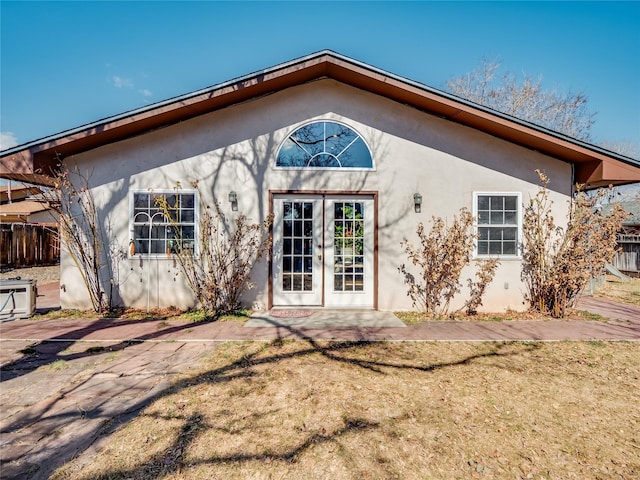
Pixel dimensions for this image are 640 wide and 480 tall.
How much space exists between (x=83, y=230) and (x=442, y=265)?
25.1ft

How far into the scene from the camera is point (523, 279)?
7.13 meters

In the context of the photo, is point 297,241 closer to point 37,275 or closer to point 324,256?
point 324,256

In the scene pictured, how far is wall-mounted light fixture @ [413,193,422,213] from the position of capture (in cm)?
698

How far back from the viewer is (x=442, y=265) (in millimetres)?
6777

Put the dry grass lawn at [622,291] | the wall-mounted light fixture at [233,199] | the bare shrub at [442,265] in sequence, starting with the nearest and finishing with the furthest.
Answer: the bare shrub at [442,265] → the wall-mounted light fixture at [233,199] → the dry grass lawn at [622,291]

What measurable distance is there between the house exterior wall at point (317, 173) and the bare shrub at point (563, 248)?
1.02 ft

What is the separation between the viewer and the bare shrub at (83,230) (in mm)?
6668

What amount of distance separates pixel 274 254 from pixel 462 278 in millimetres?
4153

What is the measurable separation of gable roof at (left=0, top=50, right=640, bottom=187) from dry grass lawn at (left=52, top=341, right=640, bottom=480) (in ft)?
13.3

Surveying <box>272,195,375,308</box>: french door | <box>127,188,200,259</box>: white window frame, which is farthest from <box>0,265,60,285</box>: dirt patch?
<box>272,195,375,308</box>: french door

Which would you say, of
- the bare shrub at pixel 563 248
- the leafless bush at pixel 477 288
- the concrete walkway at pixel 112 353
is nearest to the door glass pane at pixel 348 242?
the concrete walkway at pixel 112 353

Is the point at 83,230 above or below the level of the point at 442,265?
above

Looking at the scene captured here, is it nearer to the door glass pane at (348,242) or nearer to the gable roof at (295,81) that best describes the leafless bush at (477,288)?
the door glass pane at (348,242)

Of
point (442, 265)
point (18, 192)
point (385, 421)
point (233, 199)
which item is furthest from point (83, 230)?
point (18, 192)
